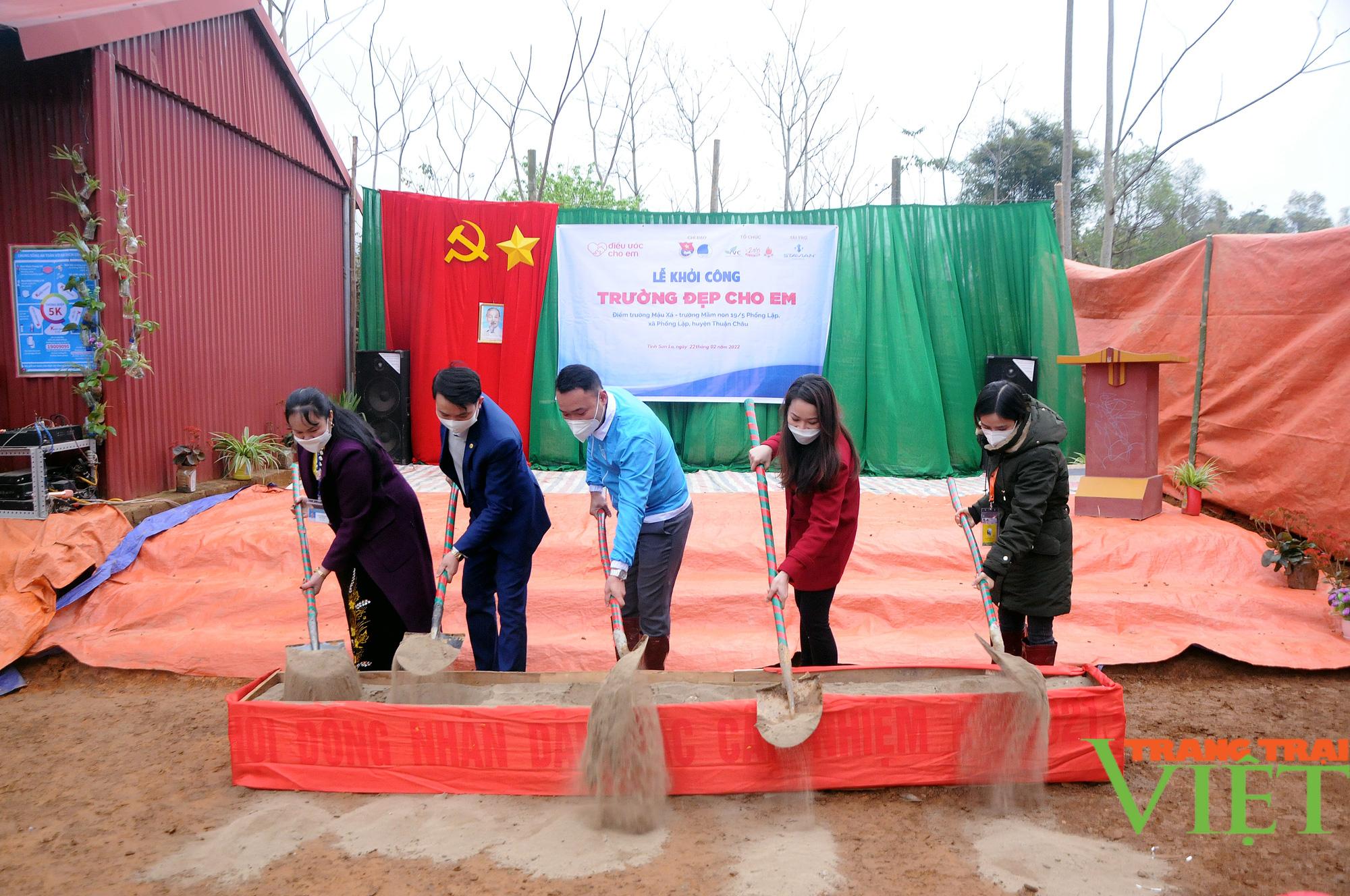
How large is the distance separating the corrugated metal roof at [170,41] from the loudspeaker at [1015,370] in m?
6.36

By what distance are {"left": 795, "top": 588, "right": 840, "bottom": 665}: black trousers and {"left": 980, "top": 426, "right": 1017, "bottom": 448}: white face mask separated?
0.78 meters

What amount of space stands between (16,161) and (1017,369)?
7374 millimetres

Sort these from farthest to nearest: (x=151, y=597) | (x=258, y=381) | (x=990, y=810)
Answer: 1. (x=258, y=381)
2. (x=151, y=597)
3. (x=990, y=810)

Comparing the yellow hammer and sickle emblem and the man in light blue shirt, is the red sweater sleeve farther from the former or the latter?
the yellow hammer and sickle emblem

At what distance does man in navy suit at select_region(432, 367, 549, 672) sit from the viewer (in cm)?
309

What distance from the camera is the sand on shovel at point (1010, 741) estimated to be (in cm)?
267

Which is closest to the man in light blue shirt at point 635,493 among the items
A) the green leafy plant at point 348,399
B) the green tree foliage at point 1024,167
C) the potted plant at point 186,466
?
→ the potted plant at point 186,466

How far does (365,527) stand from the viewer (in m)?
3.31

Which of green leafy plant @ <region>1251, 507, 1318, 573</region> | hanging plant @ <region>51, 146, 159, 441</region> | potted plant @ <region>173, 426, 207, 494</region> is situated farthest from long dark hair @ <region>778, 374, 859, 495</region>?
potted plant @ <region>173, 426, 207, 494</region>

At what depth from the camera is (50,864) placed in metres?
2.46

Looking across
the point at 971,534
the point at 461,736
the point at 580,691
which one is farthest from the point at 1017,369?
the point at 461,736

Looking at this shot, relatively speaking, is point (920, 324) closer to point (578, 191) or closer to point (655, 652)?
point (655, 652)

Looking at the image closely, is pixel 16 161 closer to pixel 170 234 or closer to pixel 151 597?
pixel 170 234

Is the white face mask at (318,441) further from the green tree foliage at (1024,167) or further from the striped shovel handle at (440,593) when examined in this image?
the green tree foliage at (1024,167)
